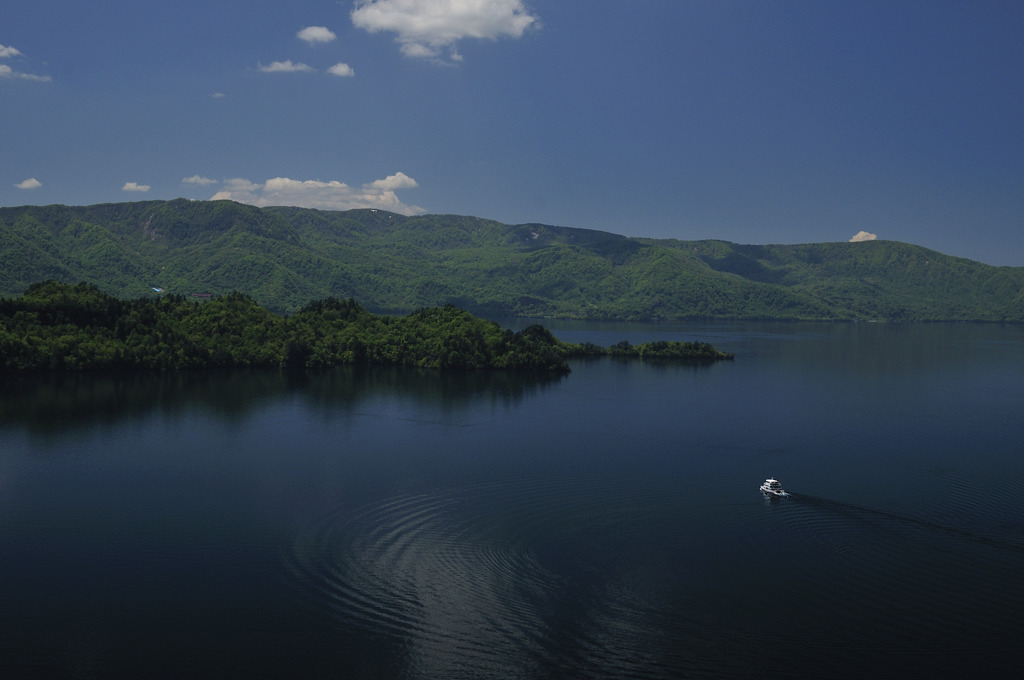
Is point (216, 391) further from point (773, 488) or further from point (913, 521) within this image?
point (913, 521)

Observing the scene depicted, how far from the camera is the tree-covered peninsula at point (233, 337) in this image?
88188mm

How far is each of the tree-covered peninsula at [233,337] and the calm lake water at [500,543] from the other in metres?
21.5

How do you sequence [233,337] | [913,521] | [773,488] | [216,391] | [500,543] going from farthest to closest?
[233,337] → [216,391] → [773,488] → [913,521] → [500,543]

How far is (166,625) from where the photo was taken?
85.4 ft

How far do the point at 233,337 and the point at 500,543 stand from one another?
80456mm

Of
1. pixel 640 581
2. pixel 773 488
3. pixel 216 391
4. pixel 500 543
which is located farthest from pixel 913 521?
pixel 216 391

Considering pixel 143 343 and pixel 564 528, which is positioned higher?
pixel 143 343

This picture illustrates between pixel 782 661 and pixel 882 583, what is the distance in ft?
28.9

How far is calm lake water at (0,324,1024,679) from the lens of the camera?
2467cm

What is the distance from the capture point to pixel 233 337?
103000mm

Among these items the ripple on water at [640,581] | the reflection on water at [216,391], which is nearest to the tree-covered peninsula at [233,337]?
the reflection on water at [216,391]

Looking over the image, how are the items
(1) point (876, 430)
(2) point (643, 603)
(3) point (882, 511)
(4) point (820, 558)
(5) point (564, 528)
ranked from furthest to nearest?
(1) point (876, 430), (3) point (882, 511), (5) point (564, 528), (4) point (820, 558), (2) point (643, 603)

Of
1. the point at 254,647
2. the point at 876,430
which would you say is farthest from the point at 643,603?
the point at 876,430

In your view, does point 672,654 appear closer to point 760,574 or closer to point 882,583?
point 760,574
